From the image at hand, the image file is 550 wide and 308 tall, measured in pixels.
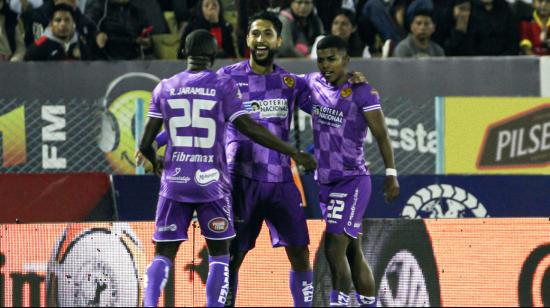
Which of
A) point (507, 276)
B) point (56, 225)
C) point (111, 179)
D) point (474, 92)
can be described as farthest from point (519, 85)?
point (56, 225)

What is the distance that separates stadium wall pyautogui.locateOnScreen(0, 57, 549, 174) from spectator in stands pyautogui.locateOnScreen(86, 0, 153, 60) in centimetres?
66

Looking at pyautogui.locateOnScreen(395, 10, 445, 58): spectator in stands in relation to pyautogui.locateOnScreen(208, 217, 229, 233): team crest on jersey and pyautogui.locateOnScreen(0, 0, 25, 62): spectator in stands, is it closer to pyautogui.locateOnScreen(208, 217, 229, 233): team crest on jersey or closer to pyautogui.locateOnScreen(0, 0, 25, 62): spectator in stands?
pyautogui.locateOnScreen(0, 0, 25, 62): spectator in stands

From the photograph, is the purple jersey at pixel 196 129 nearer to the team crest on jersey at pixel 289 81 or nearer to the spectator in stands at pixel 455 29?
the team crest on jersey at pixel 289 81

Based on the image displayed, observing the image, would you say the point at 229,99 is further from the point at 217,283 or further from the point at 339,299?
the point at 339,299

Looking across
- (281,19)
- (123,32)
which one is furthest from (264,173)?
(123,32)

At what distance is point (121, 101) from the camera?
13.2m

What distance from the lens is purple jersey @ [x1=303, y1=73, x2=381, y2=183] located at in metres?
9.32

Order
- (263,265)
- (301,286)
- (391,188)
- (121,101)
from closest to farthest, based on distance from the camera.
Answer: (391,188), (301,286), (263,265), (121,101)

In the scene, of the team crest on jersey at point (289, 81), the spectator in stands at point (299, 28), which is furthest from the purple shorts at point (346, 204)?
the spectator in stands at point (299, 28)

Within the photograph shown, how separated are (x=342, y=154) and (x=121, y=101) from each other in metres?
4.32

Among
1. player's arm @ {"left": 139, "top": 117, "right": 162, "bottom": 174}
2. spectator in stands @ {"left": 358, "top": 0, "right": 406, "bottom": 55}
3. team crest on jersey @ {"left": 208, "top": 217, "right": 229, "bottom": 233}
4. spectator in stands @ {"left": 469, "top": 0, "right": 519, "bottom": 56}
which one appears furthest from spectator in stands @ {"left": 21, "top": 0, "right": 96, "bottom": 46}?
team crest on jersey @ {"left": 208, "top": 217, "right": 229, "bottom": 233}

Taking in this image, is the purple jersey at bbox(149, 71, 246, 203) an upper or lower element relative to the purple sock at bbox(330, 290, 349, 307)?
upper

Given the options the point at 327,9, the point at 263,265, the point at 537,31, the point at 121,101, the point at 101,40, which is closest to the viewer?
the point at 263,265

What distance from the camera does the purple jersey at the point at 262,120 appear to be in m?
9.26
